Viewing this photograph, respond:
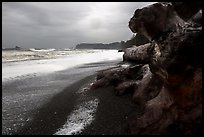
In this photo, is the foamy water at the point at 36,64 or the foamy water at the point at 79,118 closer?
the foamy water at the point at 79,118

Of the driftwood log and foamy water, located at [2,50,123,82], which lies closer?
the driftwood log

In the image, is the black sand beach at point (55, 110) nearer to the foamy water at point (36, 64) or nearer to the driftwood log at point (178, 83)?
the driftwood log at point (178, 83)

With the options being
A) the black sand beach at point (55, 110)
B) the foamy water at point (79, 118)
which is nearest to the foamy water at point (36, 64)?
the black sand beach at point (55, 110)

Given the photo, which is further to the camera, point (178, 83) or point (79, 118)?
point (79, 118)

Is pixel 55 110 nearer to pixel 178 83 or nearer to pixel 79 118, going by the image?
pixel 79 118

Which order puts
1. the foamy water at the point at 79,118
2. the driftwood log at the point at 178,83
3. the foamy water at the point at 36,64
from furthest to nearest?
1. the foamy water at the point at 36,64
2. the foamy water at the point at 79,118
3. the driftwood log at the point at 178,83

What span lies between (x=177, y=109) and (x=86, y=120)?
8.06ft

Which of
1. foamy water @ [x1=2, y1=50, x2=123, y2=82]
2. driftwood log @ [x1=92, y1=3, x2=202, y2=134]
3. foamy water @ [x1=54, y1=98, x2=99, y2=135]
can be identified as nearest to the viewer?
driftwood log @ [x1=92, y1=3, x2=202, y2=134]

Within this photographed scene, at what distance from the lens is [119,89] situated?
27.4 ft

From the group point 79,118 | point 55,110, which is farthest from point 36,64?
point 79,118

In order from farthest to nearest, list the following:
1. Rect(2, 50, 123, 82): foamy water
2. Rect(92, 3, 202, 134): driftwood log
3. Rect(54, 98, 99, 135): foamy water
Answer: Rect(2, 50, 123, 82): foamy water, Rect(54, 98, 99, 135): foamy water, Rect(92, 3, 202, 134): driftwood log

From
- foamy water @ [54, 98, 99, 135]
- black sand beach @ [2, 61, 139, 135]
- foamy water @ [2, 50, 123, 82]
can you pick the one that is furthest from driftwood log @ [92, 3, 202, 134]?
foamy water @ [2, 50, 123, 82]

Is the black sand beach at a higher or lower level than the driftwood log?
lower

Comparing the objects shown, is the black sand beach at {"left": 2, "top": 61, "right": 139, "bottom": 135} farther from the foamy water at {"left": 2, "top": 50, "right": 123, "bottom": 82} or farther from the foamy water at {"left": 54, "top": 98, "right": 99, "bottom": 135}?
the foamy water at {"left": 2, "top": 50, "right": 123, "bottom": 82}
